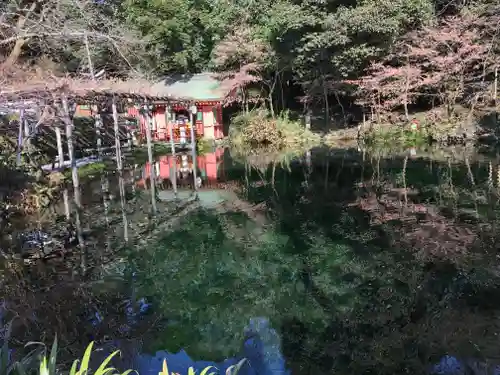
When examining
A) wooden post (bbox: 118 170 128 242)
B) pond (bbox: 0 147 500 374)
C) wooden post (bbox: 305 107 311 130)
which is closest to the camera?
pond (bbox: 0 147 500 374)

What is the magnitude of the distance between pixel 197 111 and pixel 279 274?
20854mm

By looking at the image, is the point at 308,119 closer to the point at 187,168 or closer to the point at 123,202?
the point at 187,168

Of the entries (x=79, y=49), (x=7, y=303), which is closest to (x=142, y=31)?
(x=79, y=49)

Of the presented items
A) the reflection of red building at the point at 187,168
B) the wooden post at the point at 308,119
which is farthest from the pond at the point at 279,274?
the wooden post at the point at 308,119

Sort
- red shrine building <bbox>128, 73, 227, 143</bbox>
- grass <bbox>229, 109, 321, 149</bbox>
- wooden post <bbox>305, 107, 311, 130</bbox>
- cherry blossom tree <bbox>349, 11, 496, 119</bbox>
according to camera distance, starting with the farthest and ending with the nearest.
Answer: red shrine building <bbox>128, 73, 227, 143</bbox>, wooden post <bbox>305, 107, 311, 130</bbox>, grass <bbox>229, 109, 321, 149</bbox>, cherry blossom tree <bbox>349, 11, 496, 119</bbox>

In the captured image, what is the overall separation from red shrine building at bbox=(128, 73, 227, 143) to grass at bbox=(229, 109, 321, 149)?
2030 millimetres

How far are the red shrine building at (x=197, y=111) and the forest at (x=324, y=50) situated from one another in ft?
3.42

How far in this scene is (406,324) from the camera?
4609 millimetres

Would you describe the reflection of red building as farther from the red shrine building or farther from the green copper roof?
the green copper roof

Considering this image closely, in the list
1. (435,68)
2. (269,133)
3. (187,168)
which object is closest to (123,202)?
(187,168)

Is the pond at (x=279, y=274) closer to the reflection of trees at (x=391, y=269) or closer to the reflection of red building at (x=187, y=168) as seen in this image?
the reflection of trees at (x=391, y=269)

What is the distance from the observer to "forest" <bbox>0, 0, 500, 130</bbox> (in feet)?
66.6

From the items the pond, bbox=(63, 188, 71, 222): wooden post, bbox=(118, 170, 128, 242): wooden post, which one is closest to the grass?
bbox=(118, 170, 128, 242): wooden post

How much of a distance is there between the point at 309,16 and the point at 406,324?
747 inches
